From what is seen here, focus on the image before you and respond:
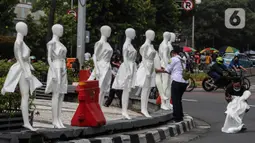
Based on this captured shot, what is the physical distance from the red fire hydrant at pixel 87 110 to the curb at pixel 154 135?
1.22 ft

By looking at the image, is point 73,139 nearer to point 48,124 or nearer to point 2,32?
point 48,124

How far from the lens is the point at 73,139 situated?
339 inches

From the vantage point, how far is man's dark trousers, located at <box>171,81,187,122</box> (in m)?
12.1

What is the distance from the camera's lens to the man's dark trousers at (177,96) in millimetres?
12062

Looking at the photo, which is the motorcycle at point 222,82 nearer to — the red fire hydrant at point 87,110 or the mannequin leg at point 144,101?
the mannequin leg at point 144,101

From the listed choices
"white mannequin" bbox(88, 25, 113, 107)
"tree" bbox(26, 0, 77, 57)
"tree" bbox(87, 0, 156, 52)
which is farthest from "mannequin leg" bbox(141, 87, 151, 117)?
"tree" bbox(26, 0, 77, 57)

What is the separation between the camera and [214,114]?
15.5 meters

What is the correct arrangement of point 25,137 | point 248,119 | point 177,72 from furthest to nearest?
point 248,119, point 177,72, point 25,137

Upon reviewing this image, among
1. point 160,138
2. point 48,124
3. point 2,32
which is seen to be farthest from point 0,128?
point 2,32

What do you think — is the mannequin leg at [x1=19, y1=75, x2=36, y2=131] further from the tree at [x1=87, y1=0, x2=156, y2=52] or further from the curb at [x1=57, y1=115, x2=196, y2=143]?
the tree at [x1=87, y1=0, x2=156, y2=52]

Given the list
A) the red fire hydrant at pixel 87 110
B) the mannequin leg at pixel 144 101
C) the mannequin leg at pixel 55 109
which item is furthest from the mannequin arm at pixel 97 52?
the mannequin leg at pixel 55 109

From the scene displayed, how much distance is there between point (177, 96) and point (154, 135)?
204cm

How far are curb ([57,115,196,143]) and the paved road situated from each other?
22.3 inches

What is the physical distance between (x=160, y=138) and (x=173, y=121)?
198 centimetres
